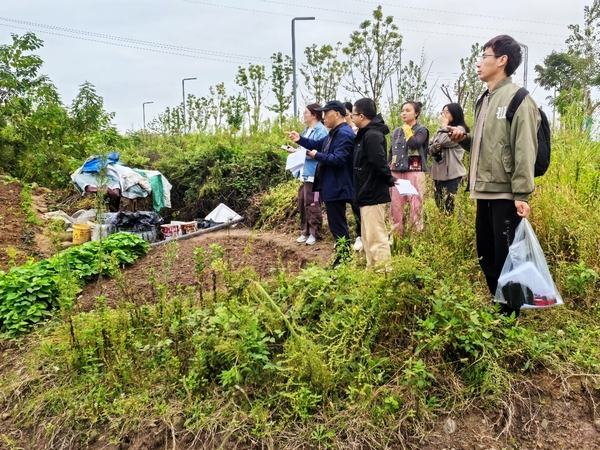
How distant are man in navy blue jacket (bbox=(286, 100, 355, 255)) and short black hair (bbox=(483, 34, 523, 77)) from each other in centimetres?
216

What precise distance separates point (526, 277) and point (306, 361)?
1409 mm

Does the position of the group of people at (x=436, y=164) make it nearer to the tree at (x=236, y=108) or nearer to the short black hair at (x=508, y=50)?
the short black hair at (x=508, y=50)

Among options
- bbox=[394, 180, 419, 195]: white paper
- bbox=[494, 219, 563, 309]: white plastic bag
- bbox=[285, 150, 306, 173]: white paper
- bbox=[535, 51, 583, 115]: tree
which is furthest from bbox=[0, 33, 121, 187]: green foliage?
bbox=[535, 51, 583, 115]: tree

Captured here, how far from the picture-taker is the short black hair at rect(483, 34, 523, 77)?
3008 millimetres

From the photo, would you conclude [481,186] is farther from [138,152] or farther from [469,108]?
[138,152]

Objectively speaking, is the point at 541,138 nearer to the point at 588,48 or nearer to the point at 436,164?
the point at 436,164

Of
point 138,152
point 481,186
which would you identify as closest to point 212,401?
point 481,186

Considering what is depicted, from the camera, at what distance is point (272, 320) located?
9.75 ft

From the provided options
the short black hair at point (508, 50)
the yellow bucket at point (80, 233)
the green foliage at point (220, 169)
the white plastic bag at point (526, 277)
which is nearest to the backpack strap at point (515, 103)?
the short black hair at point (508, 50)

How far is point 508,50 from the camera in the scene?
3012mm

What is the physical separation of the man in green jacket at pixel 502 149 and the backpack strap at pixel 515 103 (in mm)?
24

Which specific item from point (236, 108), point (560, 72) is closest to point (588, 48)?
point (560, 72)

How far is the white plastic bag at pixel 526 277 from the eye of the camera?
2.82 meters

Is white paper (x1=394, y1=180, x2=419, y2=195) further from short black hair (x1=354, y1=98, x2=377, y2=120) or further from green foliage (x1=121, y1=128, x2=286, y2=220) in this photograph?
green foliage (x1=121, y1=128, x2=286, y2=220)
